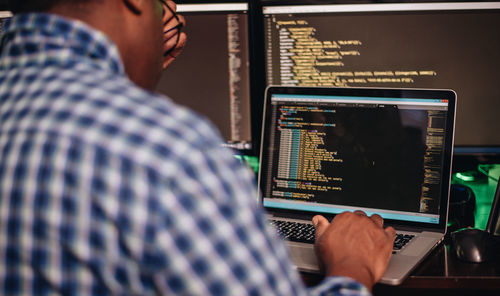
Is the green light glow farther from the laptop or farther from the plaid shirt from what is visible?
the plaid shirt

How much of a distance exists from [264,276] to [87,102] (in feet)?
0.69

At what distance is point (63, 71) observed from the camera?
0.45 metres

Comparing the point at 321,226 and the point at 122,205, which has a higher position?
the point at 122,205

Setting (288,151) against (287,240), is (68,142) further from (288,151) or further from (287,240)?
(288,151)

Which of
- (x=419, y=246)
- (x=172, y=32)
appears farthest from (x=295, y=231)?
(x=172, y=32)

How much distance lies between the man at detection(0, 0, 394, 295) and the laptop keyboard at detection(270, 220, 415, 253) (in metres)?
0.54

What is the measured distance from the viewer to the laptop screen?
1.02 metres

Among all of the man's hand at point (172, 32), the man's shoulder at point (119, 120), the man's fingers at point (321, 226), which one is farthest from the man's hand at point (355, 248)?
the man's hand at point (172, 32)

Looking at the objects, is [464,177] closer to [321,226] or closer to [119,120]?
[321,226]

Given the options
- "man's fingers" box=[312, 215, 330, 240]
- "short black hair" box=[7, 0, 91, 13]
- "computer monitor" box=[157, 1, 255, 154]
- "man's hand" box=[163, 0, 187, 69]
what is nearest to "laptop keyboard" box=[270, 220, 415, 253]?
"man's fingers" box=[312, 215, 330, 240]

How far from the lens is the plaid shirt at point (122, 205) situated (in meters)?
0.37

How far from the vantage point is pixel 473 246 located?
89 cm

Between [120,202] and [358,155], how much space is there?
0.78 meters

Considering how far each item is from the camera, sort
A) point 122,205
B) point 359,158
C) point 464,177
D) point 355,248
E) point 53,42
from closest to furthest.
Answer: point 122,205, point 53,42, point 355,248, point 359,158, point 464,177
